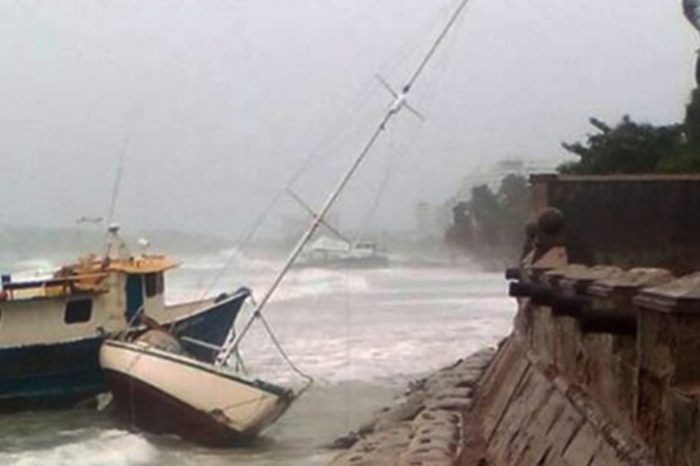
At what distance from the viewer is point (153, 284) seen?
26188 mm

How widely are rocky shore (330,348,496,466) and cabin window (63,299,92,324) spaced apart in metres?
7.49

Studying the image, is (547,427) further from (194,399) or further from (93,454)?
(93,454)

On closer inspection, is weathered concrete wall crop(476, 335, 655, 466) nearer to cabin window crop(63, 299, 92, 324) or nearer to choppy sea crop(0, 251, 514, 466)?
choppy sea crop(0, 251, 514, 466)

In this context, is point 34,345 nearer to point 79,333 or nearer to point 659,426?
point 79,333

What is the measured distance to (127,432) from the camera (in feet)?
69.9

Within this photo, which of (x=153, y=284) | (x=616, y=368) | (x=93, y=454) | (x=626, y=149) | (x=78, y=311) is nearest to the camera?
(x=616, y=368)

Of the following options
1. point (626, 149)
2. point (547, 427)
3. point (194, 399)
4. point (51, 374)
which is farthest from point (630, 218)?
point (626, 149)

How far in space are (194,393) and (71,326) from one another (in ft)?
19.6

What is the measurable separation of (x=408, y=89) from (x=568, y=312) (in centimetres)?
1405

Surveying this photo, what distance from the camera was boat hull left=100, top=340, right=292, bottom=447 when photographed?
19375mm

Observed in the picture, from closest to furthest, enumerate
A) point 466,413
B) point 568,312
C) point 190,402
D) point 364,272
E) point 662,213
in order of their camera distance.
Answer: point 568,312, point 662,213, point 466,413, point 190,402, point 364,272

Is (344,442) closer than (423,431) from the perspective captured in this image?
No

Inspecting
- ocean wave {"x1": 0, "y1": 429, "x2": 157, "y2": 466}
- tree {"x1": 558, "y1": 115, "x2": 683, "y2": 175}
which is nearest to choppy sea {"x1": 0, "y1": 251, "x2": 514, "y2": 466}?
ocean wave {"x1": 0, "y1": 429, "x2": 157, "y2": 466}

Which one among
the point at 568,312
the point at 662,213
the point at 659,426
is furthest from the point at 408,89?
the point at 659,426
